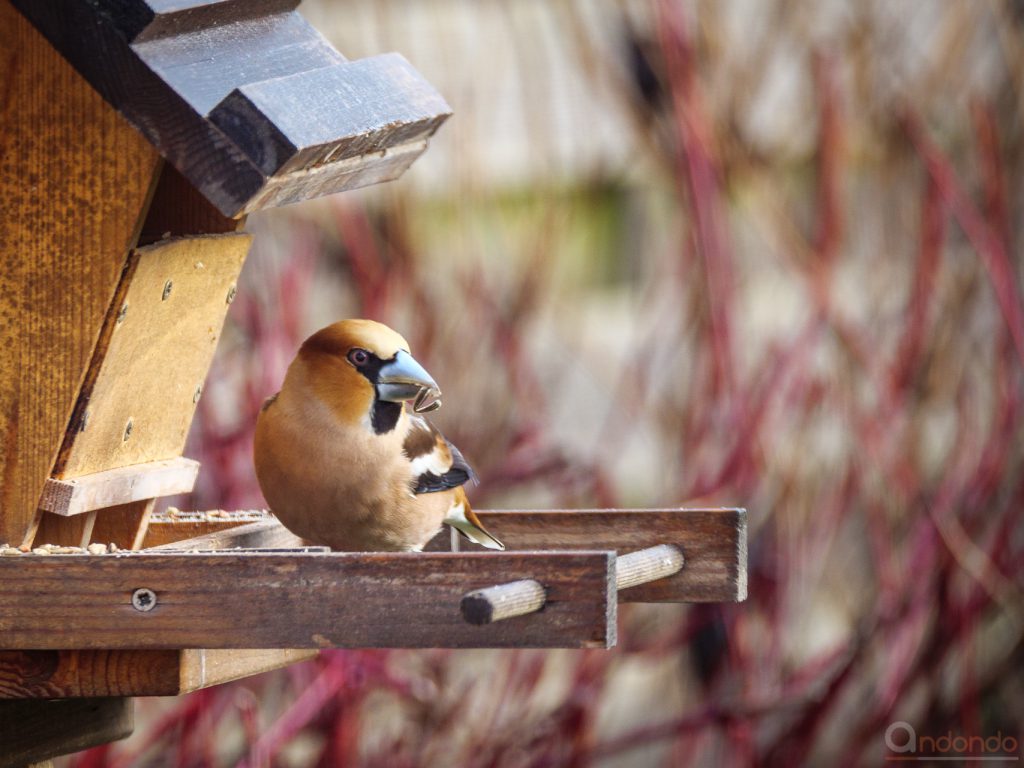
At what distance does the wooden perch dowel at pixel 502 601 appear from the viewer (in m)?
1.68

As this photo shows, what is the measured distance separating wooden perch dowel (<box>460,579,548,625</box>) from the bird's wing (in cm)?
62

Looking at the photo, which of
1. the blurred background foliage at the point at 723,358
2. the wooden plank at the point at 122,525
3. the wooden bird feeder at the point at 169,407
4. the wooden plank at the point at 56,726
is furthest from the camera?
the blurred background foliage at the point at 723,358

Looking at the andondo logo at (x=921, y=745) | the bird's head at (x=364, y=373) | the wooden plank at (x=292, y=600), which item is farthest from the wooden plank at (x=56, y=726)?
the andondo logo at (x=921, y=745)

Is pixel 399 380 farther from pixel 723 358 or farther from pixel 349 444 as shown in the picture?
pixel 723 358

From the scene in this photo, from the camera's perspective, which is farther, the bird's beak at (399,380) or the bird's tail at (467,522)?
the bird's tail at (467,522)

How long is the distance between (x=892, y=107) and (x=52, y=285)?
2.64 meters

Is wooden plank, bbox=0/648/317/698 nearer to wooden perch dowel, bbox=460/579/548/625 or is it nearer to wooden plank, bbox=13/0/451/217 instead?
wooden perch dowel, bbox=460/579/548/625

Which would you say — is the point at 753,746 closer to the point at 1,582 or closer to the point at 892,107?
the point at 892,107

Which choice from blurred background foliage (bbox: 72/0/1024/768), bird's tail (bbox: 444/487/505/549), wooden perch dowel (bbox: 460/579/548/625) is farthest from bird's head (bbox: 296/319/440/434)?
blurred background foliage (bbox: 72/0/1024/768)

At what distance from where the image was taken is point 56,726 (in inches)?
95.4

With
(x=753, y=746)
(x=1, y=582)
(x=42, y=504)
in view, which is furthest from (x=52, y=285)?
(x=753, y=746)

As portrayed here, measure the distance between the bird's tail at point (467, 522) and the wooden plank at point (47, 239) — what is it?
64 centimetres

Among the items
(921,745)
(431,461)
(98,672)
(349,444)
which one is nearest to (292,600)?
(98,672)

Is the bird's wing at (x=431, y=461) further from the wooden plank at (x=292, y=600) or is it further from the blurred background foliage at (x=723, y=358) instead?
the blurred background foliage at (x=723, y=358)
